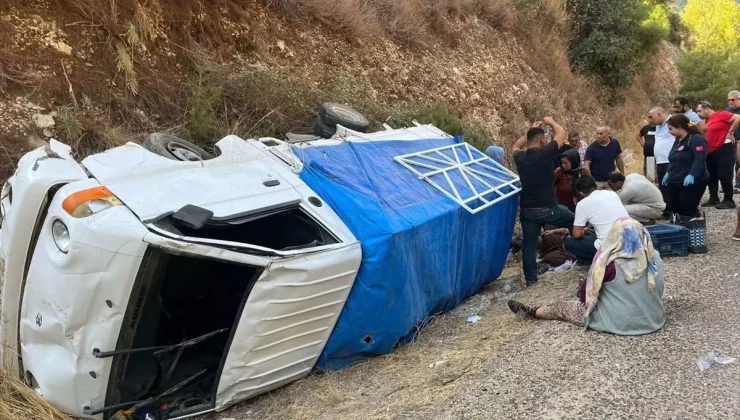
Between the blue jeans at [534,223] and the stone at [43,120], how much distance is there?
5264 mm

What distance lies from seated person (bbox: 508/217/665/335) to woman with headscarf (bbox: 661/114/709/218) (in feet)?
8.60

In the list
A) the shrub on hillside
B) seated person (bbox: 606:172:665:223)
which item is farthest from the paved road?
the shrub on hillside

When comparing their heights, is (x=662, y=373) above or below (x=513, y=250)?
above

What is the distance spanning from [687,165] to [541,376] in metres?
4.19

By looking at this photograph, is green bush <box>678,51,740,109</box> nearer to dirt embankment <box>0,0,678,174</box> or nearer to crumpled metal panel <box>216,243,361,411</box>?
dirt embankment <box>0,0,678,174</box>

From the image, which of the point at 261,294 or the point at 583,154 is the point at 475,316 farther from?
the point at 583,154

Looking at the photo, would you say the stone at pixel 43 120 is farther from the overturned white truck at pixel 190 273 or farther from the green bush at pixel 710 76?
the green bush at pixel 710 76

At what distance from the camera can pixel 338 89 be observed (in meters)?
9.77

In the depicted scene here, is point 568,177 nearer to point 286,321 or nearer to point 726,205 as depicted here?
point 726,205

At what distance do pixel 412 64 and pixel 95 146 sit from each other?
7.14m

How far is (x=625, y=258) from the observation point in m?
4.40

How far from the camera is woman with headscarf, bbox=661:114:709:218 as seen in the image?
659cm

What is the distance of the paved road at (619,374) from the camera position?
11.1 ft

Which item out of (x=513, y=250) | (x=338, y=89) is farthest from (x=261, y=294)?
(x=338, y=89)
